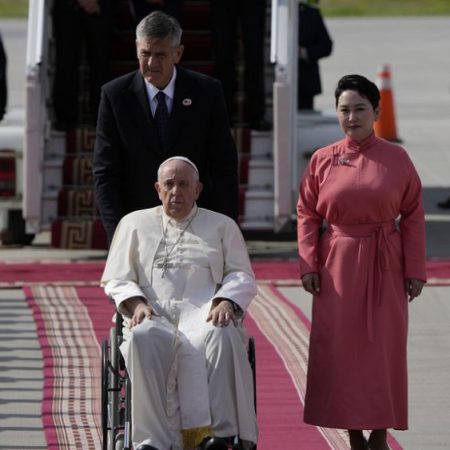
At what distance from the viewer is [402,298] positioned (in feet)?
22.7

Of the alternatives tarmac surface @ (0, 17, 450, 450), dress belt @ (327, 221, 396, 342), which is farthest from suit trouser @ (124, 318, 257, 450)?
tarmac surface @ (0, 17, 450, 450)

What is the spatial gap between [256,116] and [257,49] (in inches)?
18.7

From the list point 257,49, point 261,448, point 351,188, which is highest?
point 257,49

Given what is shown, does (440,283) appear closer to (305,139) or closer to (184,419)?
(305,139)

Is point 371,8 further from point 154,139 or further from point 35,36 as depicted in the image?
point 154,139

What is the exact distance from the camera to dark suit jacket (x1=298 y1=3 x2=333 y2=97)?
14852 millimetres

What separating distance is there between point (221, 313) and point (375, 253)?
0.76 metres

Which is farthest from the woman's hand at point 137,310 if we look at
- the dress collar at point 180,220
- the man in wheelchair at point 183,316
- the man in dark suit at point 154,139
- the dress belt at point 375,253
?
the dress belt at point 375,253

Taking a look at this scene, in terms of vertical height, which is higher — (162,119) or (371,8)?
(371,8)

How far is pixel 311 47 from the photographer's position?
14.9m

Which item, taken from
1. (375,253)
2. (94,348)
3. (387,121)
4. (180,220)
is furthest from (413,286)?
(387,121)

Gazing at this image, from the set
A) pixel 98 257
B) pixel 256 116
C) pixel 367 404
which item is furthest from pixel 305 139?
pixel 367 404

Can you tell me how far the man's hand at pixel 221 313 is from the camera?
6.45 m

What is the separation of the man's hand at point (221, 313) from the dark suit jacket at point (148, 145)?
0.65m
